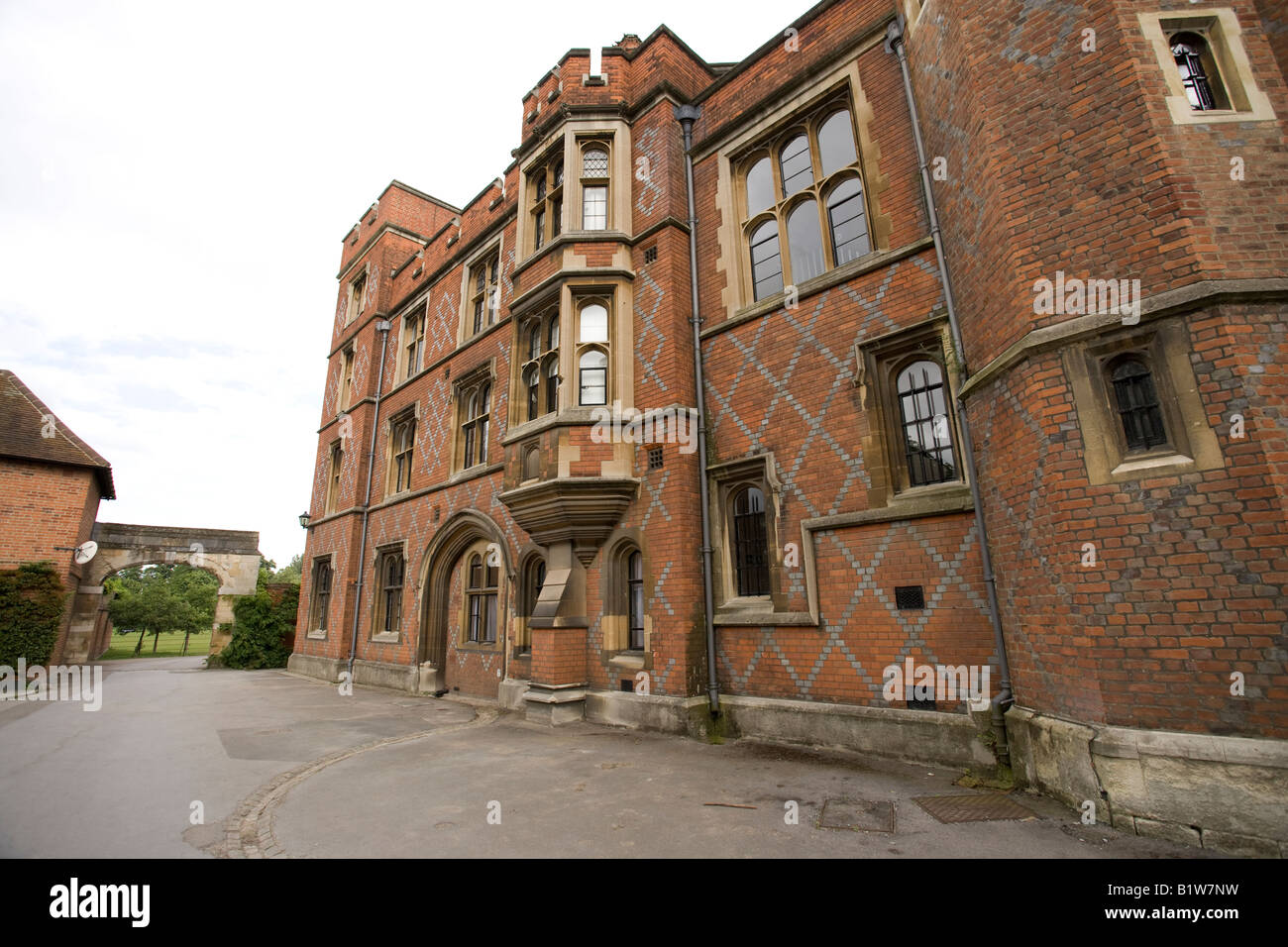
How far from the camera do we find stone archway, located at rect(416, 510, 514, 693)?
12.4 meters

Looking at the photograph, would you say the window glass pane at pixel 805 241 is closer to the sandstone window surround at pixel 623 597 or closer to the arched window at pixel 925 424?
the arched window at pixel 925 424

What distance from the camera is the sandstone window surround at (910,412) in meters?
6.23

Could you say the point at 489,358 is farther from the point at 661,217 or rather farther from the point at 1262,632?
the point at 1262,632

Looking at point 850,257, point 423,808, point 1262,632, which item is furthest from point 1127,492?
point 423,808

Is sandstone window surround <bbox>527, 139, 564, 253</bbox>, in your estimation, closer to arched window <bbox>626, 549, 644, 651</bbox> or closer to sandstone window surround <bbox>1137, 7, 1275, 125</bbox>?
arched window <bbox>626, 549, 644, 651</bbox>

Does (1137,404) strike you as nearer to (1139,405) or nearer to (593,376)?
(1139,405)

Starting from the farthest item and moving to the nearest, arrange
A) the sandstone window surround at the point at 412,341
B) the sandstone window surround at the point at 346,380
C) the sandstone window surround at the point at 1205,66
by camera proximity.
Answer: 1. the sandstone window surround at the point at 346,380
2. the sandstone window surround at the point at 412,341
3. the sandstone window surround at the point at 1205,66

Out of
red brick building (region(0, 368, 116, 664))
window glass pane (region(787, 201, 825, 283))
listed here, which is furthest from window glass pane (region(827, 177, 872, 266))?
red brick building (region(0, 368, 116, 664))

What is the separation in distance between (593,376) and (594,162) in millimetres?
4134

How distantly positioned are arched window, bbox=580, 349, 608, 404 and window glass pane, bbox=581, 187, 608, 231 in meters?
2.39

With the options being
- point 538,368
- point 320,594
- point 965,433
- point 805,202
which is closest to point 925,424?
point 965,433

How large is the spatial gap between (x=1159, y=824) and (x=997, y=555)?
223 centimetres

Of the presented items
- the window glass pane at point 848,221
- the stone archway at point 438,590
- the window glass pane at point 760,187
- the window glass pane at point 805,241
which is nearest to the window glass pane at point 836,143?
the window glass pane at point 848,221

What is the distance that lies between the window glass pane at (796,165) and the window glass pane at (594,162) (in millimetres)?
3296
